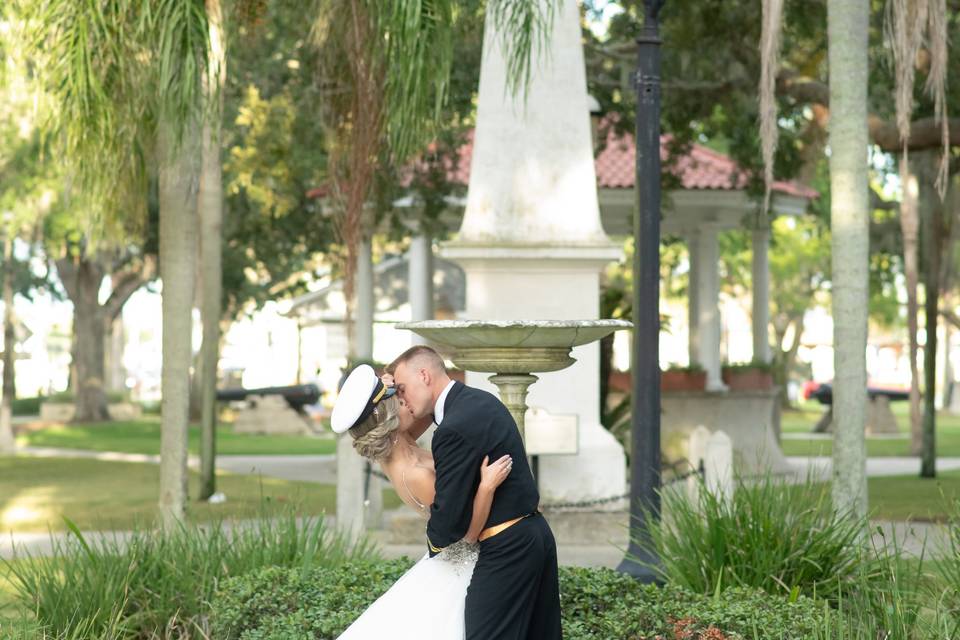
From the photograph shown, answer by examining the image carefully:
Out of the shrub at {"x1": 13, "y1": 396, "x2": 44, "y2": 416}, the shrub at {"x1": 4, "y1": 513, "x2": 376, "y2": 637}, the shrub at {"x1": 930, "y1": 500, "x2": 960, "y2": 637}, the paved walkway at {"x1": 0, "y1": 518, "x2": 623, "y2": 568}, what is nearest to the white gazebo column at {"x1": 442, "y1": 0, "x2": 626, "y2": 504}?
the paved walkway at {"x1": 0, "y1": 518, "x2": 623, "y2": 568}

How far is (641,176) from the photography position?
9562mm

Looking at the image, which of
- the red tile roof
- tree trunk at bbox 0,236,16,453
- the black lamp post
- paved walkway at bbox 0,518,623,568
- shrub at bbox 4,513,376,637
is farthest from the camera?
tree trunk at bbox 0,236,16,453

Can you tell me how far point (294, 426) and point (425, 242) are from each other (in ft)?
56.8

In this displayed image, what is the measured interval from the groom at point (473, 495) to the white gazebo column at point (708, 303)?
17504 millimetres

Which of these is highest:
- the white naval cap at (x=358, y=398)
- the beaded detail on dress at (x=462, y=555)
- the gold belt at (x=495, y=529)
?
the white naval cap at (x=358, y=398)

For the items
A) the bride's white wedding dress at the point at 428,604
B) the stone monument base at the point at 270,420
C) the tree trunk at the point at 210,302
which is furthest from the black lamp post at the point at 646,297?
the stone monument base at the point at 270,420

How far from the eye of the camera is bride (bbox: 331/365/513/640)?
16.9ft

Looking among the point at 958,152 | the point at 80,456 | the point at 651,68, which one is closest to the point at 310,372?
the point at 80,456

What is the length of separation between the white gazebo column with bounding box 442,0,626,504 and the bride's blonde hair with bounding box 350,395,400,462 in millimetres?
8309

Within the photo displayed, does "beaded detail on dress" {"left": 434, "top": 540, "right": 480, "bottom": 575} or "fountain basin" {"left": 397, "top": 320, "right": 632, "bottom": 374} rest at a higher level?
"fountain basin" {"left": 397, "top": 320, "right": 632, "bottom": 374}

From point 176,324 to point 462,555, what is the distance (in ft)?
22.1

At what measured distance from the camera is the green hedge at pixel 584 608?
6.70 m

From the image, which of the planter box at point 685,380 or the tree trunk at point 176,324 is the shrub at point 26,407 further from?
the tree trunk at point 176,324

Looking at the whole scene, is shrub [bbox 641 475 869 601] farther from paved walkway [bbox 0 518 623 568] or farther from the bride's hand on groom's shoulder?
paved walkway [bbox 0 518 623 568]
